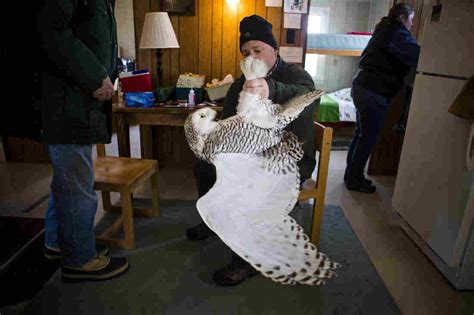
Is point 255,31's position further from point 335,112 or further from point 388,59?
point 335,112

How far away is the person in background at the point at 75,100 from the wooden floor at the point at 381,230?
0.90 metres

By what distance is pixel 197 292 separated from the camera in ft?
4.96

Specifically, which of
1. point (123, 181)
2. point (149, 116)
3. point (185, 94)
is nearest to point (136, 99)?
point (149, 116)

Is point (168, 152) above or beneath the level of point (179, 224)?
above

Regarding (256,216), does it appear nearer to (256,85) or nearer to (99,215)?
(256,85)

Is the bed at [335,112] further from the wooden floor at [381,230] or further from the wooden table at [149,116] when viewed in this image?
the wooden table at [149,116]

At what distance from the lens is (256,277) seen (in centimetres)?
160

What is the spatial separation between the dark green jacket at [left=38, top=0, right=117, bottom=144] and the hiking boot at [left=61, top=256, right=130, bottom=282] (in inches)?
23.4

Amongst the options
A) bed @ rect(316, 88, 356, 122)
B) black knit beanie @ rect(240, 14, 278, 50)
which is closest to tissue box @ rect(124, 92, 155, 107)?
black knit beanie @ rect(240, 14, 278, 50)

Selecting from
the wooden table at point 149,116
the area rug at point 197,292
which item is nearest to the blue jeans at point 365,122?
the area rug at point 197,292

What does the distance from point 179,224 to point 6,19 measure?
1.38 metres

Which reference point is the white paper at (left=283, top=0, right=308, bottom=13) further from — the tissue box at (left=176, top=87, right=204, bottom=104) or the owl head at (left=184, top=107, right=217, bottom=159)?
the owl head at (left=184, top=107, right=217, bottom=159)

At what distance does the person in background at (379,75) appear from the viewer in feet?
7.66

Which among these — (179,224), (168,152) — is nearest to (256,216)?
(179,224)
